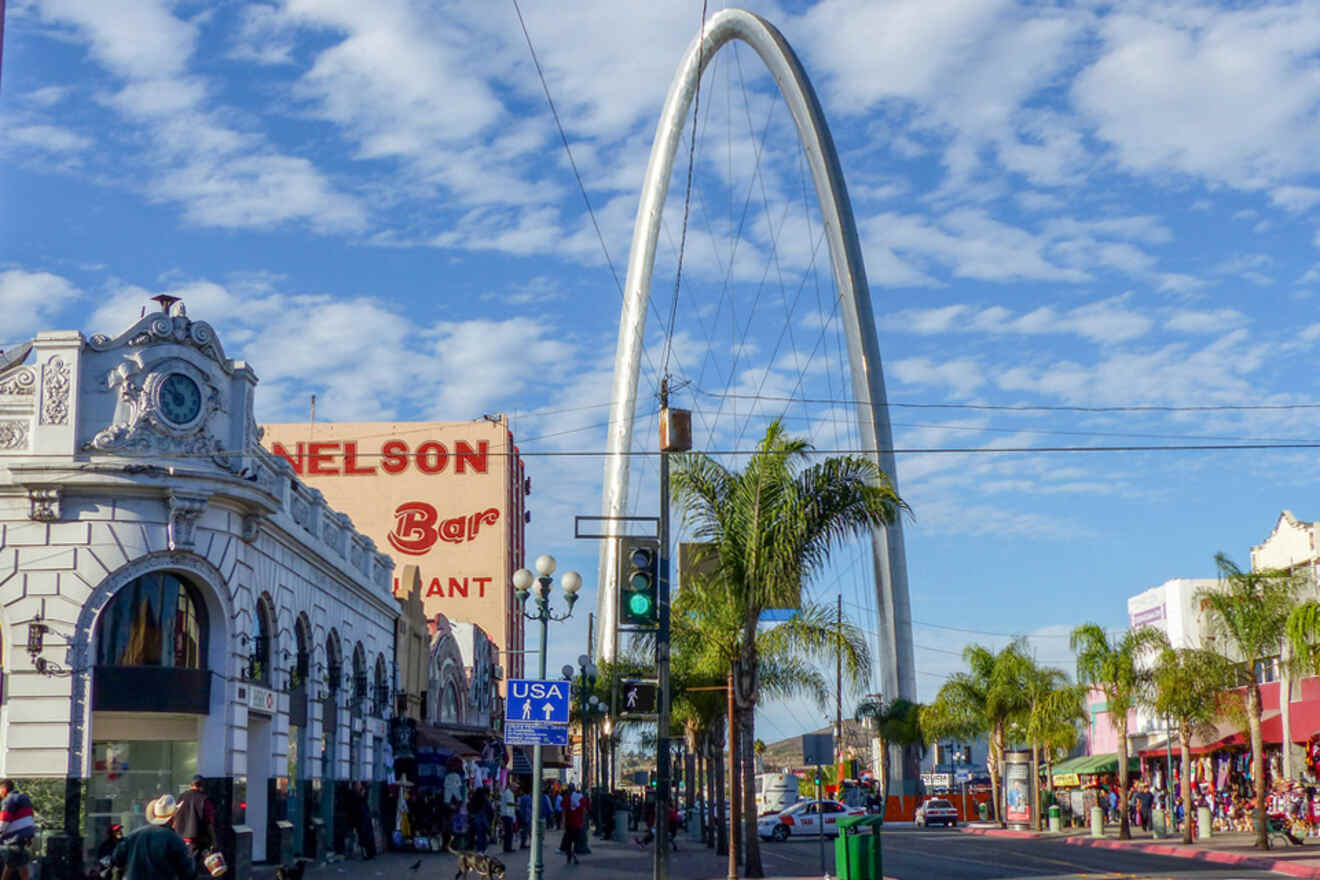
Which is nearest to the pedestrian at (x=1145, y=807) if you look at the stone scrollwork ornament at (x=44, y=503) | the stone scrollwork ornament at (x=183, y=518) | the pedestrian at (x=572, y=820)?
the pedestrian at (x=572, y=820)

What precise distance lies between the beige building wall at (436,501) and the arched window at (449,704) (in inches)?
1061

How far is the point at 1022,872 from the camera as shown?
98.7ft

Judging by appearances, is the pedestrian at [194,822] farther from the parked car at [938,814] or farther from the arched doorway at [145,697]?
the parked car at [938,814]

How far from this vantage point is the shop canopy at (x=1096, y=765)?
6850cm

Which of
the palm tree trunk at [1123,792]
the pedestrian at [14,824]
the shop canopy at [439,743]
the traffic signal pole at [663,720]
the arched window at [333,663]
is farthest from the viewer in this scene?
the shop canopy at [439,743]

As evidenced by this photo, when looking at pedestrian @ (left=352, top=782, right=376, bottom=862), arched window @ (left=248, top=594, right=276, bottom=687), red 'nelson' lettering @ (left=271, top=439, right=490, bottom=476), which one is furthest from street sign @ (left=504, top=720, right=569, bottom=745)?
red 'nelson' lettering @ (left=271, top=439, right=490, bottom=476)

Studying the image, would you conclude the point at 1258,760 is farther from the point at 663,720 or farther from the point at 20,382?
the point at 20,382


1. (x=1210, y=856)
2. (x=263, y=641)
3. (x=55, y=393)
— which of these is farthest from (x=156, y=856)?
(x=1210, y=856)

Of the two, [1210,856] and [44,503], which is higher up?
[44,503]

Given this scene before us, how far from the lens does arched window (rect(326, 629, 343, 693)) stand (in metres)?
36.4

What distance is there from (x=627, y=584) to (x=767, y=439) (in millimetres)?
6236

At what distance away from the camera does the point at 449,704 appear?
62.1 m

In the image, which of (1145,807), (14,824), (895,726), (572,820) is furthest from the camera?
(895,726)

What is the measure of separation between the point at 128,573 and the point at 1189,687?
28367 millimetres
